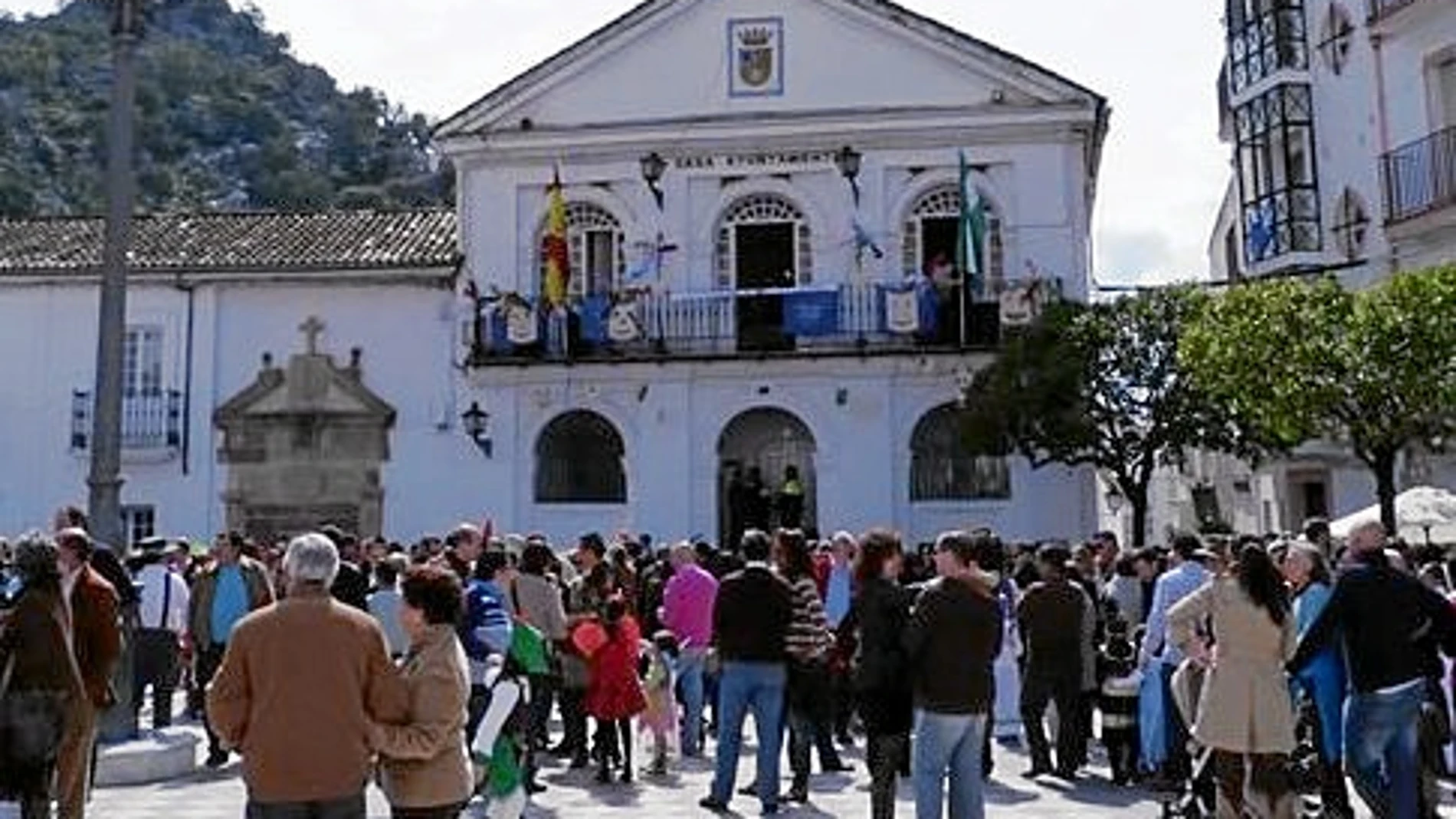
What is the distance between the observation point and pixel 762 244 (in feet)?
90.3

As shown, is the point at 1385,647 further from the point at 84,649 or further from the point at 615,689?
the point at 84,649

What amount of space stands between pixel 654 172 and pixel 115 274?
15.1m

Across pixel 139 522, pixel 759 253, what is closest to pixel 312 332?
pixel 139 522

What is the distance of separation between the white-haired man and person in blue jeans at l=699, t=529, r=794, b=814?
4.79m

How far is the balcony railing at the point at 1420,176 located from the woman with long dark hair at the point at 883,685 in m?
16.9

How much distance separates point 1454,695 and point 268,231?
905 inches

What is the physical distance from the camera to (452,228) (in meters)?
29.2

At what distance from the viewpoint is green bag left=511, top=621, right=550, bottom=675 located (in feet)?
34.5

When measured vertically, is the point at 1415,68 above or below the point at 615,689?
above

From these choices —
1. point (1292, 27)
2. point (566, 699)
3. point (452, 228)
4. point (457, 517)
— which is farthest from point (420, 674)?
point (1292, 27)

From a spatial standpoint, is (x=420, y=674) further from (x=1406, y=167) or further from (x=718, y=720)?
(x=1406, y=167)

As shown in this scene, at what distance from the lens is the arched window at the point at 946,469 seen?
26.2 m

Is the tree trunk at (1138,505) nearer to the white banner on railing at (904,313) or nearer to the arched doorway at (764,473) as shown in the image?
the white banner on railing at (904,313)

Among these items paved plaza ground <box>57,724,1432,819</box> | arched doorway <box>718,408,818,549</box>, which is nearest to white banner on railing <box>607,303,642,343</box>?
arched doorway <box>718,408,818,549</box>
